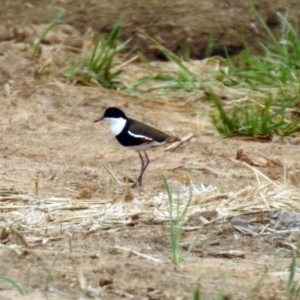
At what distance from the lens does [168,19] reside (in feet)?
33.6

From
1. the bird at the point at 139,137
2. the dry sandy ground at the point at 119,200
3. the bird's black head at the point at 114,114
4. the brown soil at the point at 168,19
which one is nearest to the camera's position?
the dry sandy ground at the point at 119,200

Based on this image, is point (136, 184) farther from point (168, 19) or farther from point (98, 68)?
point (168, 19)

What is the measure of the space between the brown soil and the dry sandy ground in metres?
0.72

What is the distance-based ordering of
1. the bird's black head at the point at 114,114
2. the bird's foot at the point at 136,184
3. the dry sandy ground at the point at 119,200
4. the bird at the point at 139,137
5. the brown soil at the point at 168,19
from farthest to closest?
the brown soil at the point at 168,19 → the bird's black head at the point at 114,114 → the bird at the point at 139,137 → the bird's foot at the point at 136,184 → the dry sandy ground at the point at 119,200

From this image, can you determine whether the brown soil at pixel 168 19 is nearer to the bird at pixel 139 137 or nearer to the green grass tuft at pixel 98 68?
the green grass tuft at pixel 98 68

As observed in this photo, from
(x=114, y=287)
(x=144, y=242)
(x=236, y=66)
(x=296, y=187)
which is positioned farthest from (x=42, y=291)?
(x=236, y=66)

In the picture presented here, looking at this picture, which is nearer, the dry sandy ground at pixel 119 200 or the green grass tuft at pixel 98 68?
the dry sandy ground at pixel 119 200

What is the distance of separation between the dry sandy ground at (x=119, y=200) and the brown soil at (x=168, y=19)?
2.36 ft

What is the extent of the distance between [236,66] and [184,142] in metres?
2.48

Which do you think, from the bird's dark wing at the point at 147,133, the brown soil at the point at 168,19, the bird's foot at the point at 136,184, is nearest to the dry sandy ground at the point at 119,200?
the bird's foot at the point at 136,184

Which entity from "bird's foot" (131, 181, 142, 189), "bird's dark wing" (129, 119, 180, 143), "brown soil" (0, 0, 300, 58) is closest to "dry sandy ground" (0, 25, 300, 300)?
"bird's foot" (131, 181, 142, 189)

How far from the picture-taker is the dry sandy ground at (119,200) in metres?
4.06

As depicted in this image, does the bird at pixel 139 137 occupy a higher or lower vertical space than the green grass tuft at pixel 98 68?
higher

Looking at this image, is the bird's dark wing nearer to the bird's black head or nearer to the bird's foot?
the bird's black head
